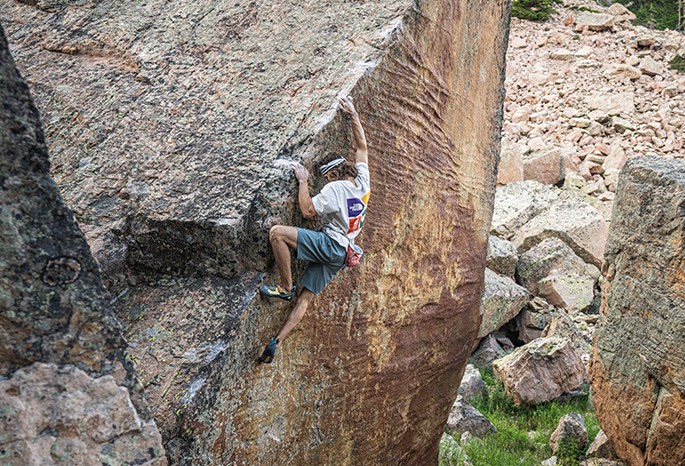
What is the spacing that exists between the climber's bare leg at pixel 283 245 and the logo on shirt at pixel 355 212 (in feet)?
1.00

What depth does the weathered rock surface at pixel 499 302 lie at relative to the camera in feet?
25.4

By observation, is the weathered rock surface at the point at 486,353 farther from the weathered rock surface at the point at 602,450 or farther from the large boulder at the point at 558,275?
the weathered rock surface at the point at 602,450

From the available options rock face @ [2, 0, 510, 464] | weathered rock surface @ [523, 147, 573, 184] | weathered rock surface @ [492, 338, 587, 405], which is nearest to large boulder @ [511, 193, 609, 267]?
weathered rock surface @ [523, 147, 573, 184]

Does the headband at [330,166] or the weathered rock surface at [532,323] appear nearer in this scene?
the headband at [330,166]

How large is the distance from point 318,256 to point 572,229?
26.4ft

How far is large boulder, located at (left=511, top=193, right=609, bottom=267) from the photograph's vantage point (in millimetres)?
9164

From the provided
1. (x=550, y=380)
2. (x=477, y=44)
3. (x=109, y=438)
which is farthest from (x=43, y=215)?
(x=550, y=380)

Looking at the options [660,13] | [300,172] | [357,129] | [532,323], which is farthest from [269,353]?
[660,13]

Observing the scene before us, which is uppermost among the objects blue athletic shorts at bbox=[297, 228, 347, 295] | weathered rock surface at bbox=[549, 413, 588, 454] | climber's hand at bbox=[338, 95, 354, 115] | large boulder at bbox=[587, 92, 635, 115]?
climber's hand at bbox=[338, 95, 354, 115]

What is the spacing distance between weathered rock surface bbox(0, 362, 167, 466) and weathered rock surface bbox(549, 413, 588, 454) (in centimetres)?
482

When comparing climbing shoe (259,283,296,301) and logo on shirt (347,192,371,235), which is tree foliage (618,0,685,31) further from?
climbing shoe (259,283,296,301)

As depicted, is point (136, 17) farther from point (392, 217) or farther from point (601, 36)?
point (601, 36)

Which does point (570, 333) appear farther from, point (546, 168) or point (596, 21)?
point (596, 21)

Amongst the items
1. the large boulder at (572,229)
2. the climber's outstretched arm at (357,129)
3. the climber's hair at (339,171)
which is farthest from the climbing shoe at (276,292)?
the large boulder at (572,229)
